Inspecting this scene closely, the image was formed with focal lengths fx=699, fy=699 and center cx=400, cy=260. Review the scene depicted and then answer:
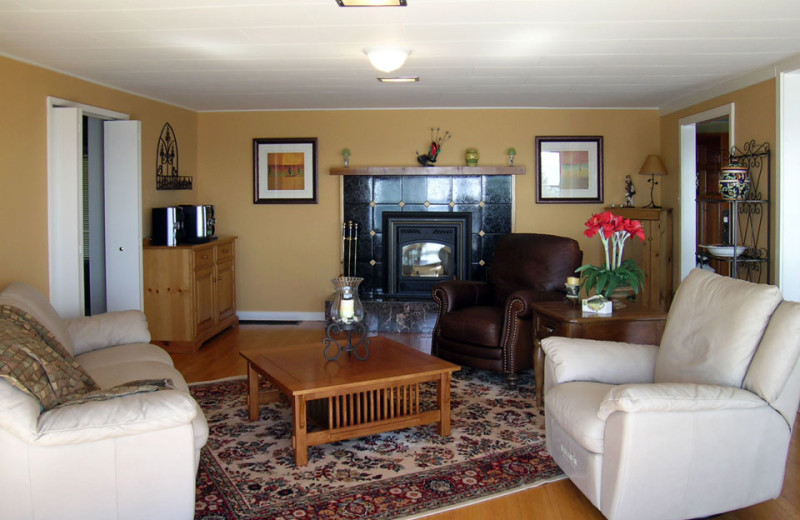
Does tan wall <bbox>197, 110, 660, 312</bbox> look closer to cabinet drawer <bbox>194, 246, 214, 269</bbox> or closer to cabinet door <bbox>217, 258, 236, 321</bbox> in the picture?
cabinet door <bbox>217, 258, 236, 321</bbox>

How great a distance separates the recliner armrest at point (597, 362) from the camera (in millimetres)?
3057

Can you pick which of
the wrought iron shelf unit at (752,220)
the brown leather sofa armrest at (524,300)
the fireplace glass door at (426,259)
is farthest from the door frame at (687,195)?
the brown leather sofa armrest at (524,300)

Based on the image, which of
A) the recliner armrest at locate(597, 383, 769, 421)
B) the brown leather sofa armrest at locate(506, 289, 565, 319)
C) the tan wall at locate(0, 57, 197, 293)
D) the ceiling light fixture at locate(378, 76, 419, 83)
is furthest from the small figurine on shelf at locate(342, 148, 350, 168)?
the recliner armrest at locate(597, 383, 769, 421)

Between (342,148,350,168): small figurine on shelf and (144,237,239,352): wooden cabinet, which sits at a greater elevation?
(342,148,350,168): small figurine on shelf

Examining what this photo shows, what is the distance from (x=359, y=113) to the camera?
6.90 meters

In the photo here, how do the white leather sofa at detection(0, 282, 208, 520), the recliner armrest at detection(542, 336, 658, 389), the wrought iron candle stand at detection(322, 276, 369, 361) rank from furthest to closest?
the wrought iron candle stand at detection(322, 276, 369, 361) < the recliner armrest at detection(542, 336, 658, 389) < the white leather sofa at detection(0, 282, 208, 520)

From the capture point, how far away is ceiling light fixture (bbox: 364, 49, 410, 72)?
4.16 meters

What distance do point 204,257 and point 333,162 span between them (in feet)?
5.44

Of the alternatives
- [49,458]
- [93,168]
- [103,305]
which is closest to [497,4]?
[49,458]

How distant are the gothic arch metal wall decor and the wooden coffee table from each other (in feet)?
9.31

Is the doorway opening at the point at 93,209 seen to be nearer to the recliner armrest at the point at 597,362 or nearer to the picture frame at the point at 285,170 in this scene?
the picture frame at the point at 285,170

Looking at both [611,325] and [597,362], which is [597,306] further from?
[597,362]

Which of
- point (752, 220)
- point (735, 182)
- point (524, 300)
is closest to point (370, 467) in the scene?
point (524, 300)

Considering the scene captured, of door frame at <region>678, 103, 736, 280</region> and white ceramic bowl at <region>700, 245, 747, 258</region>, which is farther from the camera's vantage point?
door frame at <region>678, 103, 736, 280</region>
